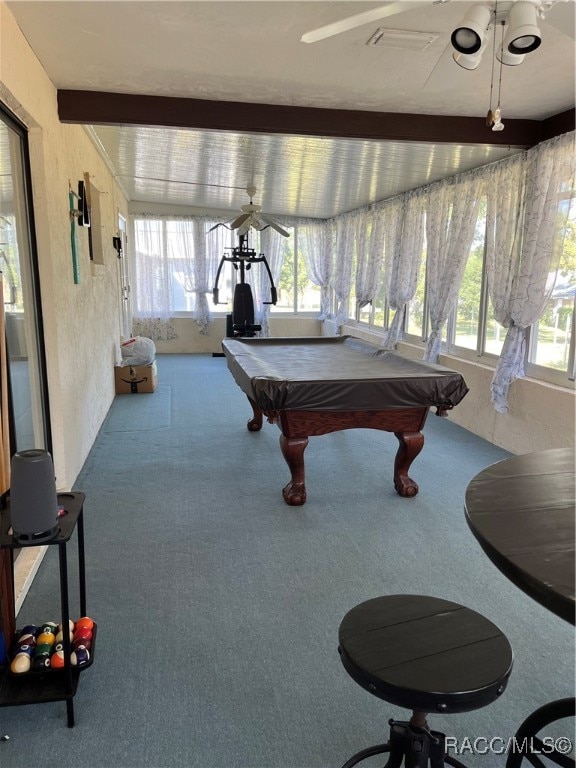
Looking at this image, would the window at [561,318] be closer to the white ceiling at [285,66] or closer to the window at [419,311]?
the white ceiling at [285,66]

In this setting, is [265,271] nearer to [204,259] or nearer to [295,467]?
[204,259]

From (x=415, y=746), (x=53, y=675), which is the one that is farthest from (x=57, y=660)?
(x=415, y=746)

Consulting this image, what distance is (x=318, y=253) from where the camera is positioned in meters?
9.23

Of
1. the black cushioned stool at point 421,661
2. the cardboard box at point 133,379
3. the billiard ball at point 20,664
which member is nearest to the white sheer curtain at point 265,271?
the cardboard box at point 133,379

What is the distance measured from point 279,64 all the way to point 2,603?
8.52 ft

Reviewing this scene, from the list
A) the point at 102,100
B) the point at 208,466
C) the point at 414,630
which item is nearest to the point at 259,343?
the point at 208,466

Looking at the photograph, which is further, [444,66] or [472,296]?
[472,296]

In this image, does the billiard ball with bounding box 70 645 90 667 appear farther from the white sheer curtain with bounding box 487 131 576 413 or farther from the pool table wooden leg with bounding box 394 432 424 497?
the white sheer curtain with bounding box 487 131 576 413

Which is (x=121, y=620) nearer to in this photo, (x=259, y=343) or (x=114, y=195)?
(x=259, y=343)

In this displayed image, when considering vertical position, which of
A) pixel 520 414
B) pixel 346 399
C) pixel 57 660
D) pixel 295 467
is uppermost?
pixel 346 399

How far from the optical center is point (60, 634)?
69.8 inches

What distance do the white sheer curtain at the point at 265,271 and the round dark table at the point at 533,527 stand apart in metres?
7.80

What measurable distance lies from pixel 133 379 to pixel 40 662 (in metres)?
4.56

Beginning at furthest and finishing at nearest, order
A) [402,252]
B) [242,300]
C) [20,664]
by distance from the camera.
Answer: [242,300], [402,252], [20,664]
